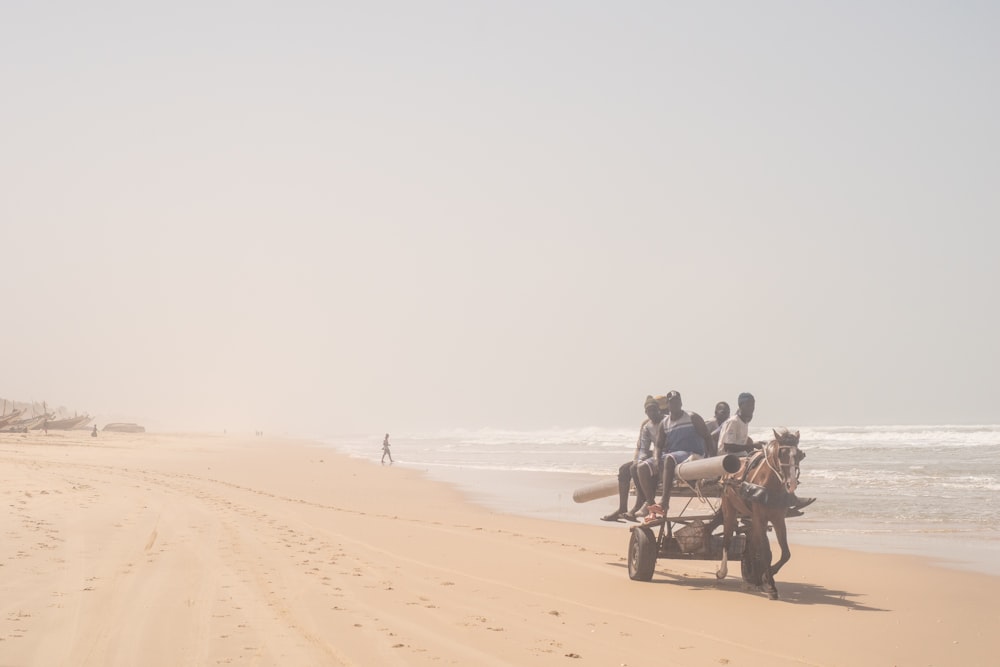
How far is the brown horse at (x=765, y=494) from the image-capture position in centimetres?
1093

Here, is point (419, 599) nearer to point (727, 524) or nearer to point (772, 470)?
point (727, 524)

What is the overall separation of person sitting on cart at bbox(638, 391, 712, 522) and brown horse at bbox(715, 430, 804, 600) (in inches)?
31.9

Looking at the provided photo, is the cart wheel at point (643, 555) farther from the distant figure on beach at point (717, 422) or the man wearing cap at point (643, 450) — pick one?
the distant figure on beach at point (717, 422)

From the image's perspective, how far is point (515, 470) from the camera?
39.8 m

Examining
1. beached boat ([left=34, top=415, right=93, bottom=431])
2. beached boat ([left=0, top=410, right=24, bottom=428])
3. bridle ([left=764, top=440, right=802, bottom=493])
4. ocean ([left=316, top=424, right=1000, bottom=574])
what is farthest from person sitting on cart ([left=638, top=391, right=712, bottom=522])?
beached boat ([left=34, top=415, right=93, bottom=431])

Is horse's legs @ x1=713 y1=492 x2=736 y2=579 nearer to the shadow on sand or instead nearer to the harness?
the shadow on sand

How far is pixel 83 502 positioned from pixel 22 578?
29.9 feet

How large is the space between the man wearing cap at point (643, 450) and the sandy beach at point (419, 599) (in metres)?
0.96

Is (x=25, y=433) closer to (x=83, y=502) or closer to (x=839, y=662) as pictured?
(x=83, y=502)

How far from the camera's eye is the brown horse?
10.9 metres

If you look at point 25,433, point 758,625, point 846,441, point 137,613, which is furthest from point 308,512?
point 25,433

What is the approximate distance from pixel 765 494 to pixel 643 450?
97.4 inches

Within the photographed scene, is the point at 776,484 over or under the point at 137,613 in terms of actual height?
over

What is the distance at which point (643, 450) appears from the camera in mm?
13172
